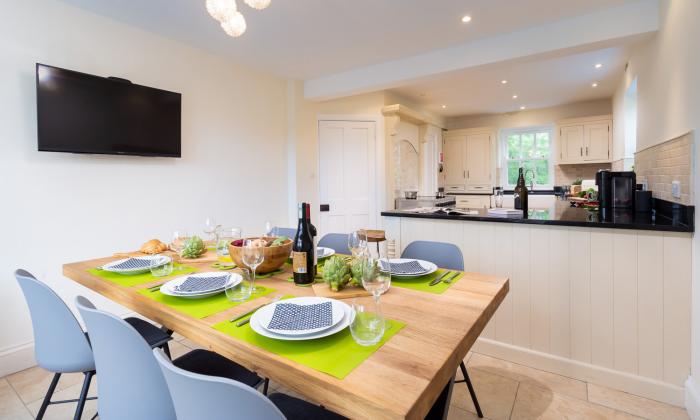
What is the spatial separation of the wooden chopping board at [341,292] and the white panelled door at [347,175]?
321 centimetres

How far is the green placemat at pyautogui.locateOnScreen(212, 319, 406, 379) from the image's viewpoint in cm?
81

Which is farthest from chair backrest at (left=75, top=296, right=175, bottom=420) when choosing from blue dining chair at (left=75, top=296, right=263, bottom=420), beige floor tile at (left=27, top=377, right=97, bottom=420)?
beige floor tile at (left=27, top=377, right=97, bottom=420)

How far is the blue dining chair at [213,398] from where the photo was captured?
2.01 ft

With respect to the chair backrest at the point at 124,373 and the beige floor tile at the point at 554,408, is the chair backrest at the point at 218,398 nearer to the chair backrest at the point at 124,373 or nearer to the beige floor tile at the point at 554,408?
the chair backrest at the point at 124,373

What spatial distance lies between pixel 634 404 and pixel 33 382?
3.59 meters

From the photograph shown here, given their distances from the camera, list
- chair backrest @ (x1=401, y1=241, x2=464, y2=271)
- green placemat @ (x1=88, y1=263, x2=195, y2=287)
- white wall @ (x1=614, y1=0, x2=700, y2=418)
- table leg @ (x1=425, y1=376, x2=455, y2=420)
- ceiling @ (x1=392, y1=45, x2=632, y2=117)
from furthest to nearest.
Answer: ceiling @ (x1=392, y1=45, x2=632, y2=117), chair backrest @ (x1=401, y1=241, x2=464, y2=271), white wall @ (x1=614, y1=0, x2=700, y2=418), green placemat @ (x1=88, y1=263, x2=195, y2=287), table leg @ (x1=425, y1=376, x2=455, y2=420)

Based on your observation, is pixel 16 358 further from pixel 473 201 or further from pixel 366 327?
pixel 473 201

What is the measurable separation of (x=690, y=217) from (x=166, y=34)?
3.91m

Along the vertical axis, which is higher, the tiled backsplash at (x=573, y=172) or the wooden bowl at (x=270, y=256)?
the tiled backsplash at (x=573, y=172)

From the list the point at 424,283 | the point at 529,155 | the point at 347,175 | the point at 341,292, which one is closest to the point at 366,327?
the point at 341,292

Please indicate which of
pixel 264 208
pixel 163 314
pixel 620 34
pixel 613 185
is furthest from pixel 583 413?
pixel 264 208

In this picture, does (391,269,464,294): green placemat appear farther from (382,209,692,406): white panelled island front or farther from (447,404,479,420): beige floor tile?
(382,209,692,406): white panelled island front

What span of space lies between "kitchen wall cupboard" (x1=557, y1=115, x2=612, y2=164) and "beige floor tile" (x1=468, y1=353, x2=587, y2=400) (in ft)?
16.0

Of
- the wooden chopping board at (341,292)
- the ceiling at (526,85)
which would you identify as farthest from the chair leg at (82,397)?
the ceiling at (526,85)
